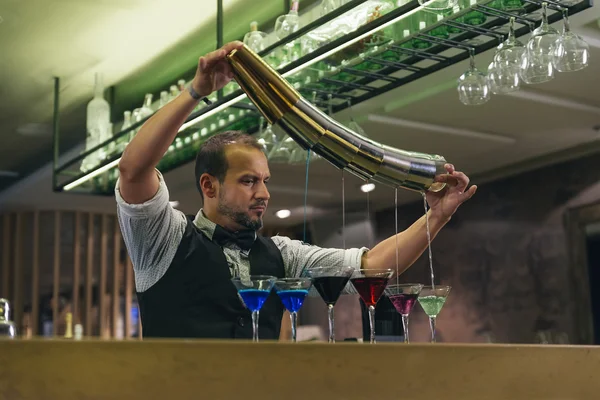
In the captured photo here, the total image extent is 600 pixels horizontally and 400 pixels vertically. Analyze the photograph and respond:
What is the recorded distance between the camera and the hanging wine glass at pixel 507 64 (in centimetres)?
221

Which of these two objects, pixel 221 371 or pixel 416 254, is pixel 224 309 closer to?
pixel 416 254

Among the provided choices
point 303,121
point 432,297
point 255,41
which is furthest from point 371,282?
point 255,41

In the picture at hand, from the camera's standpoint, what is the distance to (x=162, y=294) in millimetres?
1924

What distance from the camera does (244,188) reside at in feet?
6.63

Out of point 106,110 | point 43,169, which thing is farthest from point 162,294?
point 43,169

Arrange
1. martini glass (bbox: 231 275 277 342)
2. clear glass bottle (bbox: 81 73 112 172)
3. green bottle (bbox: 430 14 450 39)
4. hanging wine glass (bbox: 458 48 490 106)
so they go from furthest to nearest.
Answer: clear glass bottle (bbox: 81 73 112 172) < hanging wine glass (bbox: 458 48 490 106) < green bottle (bbox: 430 14 450 39) < martini glass (bbox: 231 275 277 342)

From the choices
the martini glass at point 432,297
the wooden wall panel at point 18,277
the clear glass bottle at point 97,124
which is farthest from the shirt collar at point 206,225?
the wooden wall panel at point 18,277

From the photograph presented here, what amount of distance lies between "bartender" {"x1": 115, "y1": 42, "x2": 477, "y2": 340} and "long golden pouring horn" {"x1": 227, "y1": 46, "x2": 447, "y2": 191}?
6cm

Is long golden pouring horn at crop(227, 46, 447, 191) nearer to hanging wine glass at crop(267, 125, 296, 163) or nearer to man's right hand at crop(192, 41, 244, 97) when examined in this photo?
man's right hand at crop(192, 41, 244, 97)

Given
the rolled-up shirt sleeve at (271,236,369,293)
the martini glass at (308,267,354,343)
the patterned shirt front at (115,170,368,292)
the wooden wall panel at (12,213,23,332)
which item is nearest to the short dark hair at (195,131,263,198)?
the patterned shirt front at (115,170,368,292)

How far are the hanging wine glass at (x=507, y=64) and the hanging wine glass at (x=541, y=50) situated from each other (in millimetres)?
27

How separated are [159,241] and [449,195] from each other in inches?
26.8

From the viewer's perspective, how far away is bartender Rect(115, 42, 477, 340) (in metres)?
1.70

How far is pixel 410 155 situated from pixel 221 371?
922 millimetres
